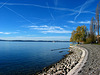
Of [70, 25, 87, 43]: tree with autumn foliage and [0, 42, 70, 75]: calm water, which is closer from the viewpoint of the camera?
[0, 42, 70, 75]: calm water

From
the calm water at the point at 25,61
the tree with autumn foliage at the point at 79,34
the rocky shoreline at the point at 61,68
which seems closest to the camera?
the rocky shoreline at the point at 61,68

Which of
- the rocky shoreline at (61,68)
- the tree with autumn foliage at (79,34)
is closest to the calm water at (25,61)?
the rocky shoreline at (61,68)

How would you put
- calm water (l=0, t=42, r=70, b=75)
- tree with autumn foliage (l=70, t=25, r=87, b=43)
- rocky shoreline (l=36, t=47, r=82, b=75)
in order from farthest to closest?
1. tree with autumn foliage (l=70, t=25, r=87, b=43)
2. calm water (l=0, t=42, r=70, b=75)
3. rocky shoreline (l=36, t=47, r=82, b=75)

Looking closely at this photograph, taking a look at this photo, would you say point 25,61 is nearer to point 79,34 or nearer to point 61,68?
point 61,68

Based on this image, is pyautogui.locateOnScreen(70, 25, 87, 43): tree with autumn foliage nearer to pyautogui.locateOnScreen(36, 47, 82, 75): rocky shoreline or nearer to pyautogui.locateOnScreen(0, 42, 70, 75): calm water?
pyautogui.locateOnScreen(0, 42, 70, 75): calm water

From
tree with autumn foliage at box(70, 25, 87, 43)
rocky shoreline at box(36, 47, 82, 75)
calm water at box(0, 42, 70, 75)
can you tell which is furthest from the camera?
tree with autumn foliage at box(70, 25, 87, 43)

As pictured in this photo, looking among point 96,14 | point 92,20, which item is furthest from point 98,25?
point 92,20

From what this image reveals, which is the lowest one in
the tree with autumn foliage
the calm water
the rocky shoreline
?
the calm water

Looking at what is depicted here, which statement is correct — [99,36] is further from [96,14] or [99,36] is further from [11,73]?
[11,73]

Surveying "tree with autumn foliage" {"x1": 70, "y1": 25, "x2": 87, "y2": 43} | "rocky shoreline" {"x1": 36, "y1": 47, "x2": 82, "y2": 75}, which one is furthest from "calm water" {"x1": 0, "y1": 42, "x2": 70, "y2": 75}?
"tree with autumn foliage" {"x1": 70, "y1": 25, "x2": 87, "y2": 43}

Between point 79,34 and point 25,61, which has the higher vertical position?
point 79,34

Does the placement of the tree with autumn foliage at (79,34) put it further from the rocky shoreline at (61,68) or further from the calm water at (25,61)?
the rocky shoreline at (61,68)

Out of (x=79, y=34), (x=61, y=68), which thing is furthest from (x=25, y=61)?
(x=79, y=34)

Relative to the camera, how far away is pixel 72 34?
4328 centimetres
